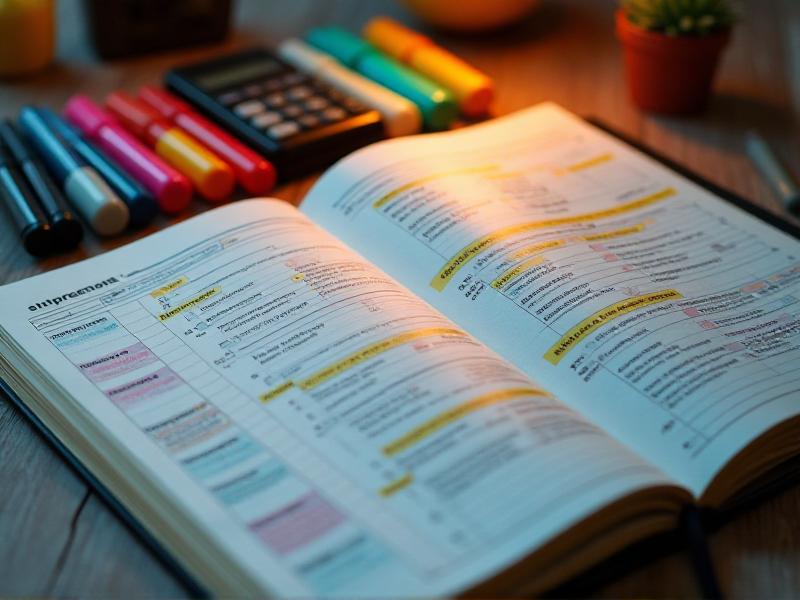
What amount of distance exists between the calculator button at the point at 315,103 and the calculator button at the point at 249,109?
0.13ft

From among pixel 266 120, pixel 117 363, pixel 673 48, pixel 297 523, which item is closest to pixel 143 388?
pixel 117 363

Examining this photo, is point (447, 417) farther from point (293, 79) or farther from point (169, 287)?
point (293, 79)

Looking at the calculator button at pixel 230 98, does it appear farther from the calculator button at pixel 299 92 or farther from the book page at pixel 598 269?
the book page at pixel 598 269

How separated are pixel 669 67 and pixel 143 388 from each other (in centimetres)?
58

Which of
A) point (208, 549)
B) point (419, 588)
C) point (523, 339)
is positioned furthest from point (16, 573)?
point (523, 339)

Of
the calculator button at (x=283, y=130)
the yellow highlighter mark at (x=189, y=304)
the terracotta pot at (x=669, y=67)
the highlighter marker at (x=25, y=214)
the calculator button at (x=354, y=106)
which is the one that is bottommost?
the highlighter marker at (x=25, y=214)

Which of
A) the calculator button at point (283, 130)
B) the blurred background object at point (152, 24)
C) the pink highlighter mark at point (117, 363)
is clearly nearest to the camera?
the pink highlighter mark at point (117, 363)

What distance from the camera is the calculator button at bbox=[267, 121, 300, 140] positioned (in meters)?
0.82

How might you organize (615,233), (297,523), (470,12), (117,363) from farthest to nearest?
1. (470,12)
2. (615,233)
3. (117,363)
4. (297,523)

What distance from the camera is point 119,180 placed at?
2.49 ft

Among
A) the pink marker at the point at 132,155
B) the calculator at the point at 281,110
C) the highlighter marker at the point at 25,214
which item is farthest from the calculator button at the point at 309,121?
the highlighter marker at the point at 25,214

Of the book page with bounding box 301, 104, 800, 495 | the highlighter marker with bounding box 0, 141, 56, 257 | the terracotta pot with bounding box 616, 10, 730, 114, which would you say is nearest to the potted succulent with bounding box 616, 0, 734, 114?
the terracotta pot with bounding box 616, 10, 730, 114

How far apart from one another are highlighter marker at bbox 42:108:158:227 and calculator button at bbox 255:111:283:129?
0.12m

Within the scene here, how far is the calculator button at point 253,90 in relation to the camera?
875 mm
